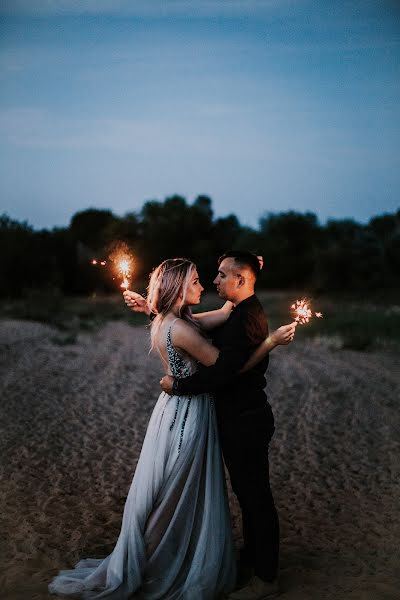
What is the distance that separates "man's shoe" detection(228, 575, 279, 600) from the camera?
13.0 ft

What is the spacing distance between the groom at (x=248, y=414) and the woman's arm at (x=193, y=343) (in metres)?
0.07

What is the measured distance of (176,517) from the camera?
153 inches

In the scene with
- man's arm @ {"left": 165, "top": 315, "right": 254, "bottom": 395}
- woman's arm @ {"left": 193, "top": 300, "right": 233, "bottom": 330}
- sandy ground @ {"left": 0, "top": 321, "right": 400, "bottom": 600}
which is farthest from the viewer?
sandy ground @ {"left": 0, "top": 321, "right": 400, "bottom": 600}

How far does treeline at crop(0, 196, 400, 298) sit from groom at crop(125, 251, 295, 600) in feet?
67.4

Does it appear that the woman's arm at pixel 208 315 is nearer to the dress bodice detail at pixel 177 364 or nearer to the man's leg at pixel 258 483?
the dress bodice detail at pixel 177 364

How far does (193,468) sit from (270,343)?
909 millimetres

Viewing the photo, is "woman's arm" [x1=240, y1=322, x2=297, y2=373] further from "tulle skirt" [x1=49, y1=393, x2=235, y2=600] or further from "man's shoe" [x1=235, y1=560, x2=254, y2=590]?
"man's shoe" [x1=235, y1=560, x2=254, y2=590]

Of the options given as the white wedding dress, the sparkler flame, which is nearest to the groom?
the white wedding dress

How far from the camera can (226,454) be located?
4012mm

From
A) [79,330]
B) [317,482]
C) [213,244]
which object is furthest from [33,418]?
[213,244]

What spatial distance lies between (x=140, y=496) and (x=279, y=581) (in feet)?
3.99

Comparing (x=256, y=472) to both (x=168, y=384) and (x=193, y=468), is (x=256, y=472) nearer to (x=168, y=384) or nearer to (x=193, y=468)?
(x=193, y=468)

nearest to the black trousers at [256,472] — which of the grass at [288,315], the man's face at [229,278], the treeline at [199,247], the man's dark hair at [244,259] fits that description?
the man's face at [229,278]

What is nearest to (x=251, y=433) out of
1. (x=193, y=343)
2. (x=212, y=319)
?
(x=193, y=343)
